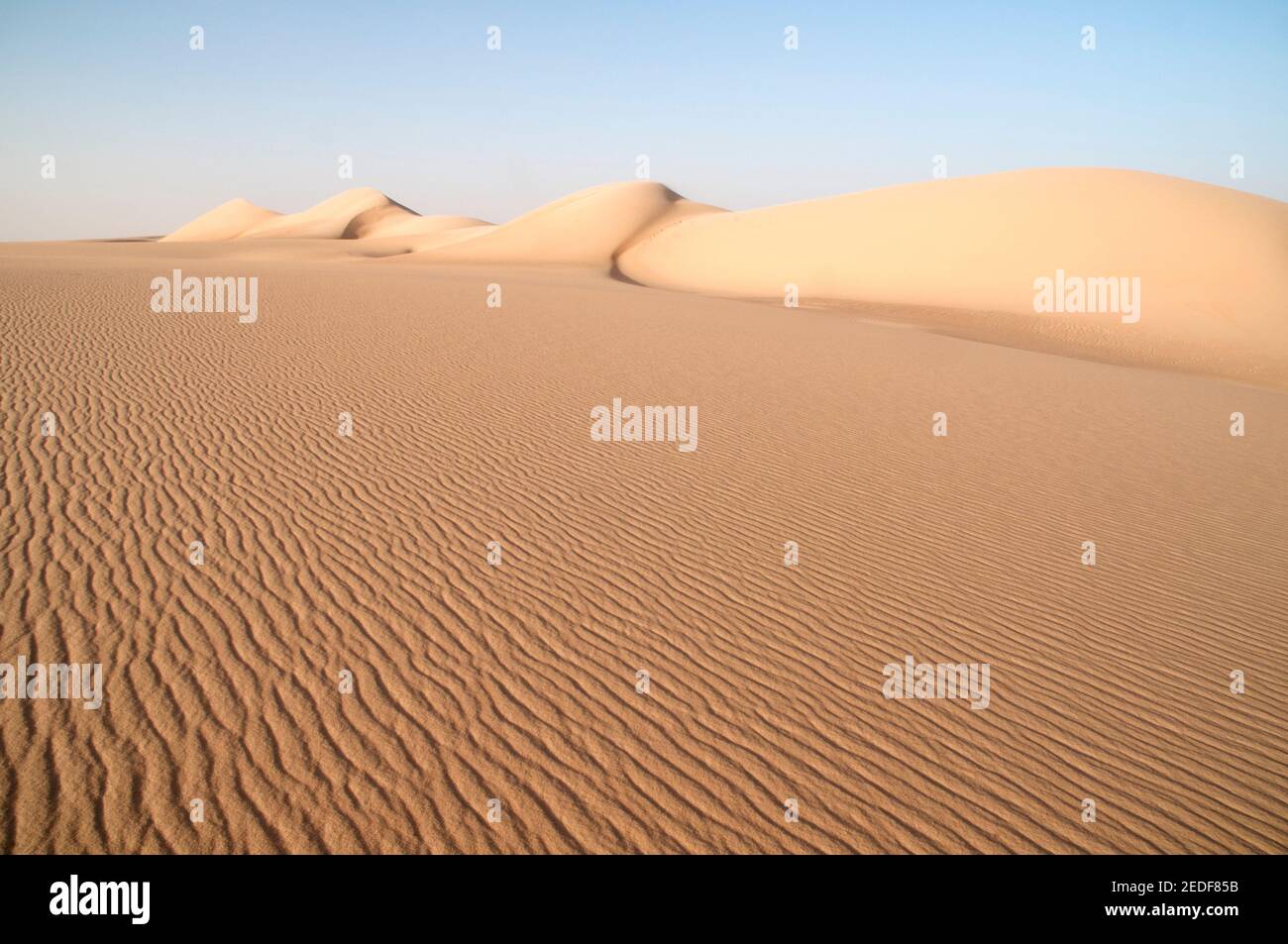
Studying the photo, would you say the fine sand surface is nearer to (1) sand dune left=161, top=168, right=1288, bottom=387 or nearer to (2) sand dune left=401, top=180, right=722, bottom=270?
(1) sand dune left=161, top=168, right=1288, bottom=387

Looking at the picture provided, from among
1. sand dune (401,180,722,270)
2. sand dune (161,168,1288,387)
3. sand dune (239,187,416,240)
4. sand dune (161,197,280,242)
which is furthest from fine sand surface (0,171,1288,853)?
sand dune (161,197,280,242)

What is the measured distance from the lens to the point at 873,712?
16.2 ft

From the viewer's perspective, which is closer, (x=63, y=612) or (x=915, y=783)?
(x=915, y=783)

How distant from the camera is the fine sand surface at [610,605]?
13.1 ft

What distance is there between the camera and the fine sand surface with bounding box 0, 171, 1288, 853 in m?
4.00

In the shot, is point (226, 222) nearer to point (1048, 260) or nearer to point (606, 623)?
point (1048, 260)

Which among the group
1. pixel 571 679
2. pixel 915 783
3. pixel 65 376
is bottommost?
pixel 915 783

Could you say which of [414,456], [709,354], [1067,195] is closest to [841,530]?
[414,456]

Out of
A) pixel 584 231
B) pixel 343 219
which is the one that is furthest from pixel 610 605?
pixel 343 219

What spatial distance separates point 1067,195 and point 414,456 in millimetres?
44884

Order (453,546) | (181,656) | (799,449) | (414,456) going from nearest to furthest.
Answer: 1. (181,656)
2. (453,546)
3. (414,456)
4. (799,449)

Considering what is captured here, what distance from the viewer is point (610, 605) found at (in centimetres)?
611

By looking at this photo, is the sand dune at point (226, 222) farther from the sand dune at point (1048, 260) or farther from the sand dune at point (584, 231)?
the sand dune at point (1048, 260)
